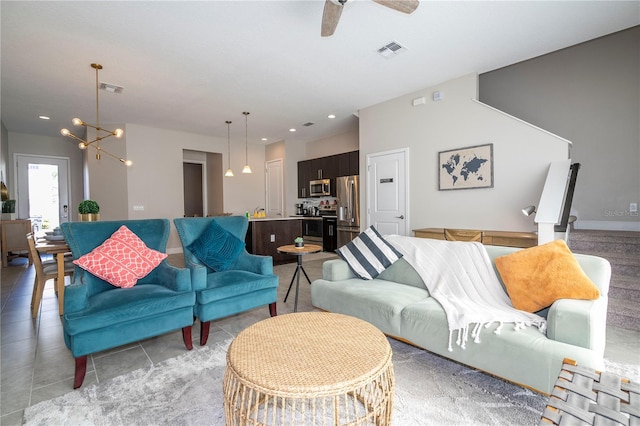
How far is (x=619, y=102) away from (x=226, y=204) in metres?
7.45

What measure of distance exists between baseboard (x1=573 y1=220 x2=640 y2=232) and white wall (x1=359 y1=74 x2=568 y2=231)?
1.18 metres

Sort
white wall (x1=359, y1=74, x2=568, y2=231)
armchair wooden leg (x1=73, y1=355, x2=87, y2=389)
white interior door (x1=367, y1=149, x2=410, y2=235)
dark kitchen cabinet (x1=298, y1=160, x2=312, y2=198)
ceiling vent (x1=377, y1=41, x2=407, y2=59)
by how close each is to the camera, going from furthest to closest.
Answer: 1. dark kitchen cabinet (x1=298, y1=160, x2=312, y2=198)
2. white interior door (x1=367, y1=149, x2=410, y2=235)
3. white wall (x1=359, y1=74, x2=568, y2=231)
4. ceiling vent (x1=377, y1=41, x2=407, y2=59)
5. armchair wooden leg (x1=73, y1=355, x2=87, y2=389)

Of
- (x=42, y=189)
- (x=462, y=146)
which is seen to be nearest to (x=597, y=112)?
(x=462, y=146)

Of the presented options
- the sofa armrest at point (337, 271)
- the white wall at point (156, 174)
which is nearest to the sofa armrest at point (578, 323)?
the sofa armrest at point (337, 271)

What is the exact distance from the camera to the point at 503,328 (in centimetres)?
170

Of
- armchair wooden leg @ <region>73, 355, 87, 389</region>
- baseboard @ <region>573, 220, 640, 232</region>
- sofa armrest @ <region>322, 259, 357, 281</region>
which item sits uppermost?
baseboard @ <region>573, 220, 640, 232</region>

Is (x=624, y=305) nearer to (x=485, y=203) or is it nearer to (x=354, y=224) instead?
(x=485, y=203)

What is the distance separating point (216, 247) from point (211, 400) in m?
1.45

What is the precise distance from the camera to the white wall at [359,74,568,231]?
3.72 m

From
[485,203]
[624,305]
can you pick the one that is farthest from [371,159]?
[624,305]

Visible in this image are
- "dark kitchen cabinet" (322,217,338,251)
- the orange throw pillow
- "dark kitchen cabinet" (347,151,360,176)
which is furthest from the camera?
"dark kitchen cabinet" (322,217,338,251)

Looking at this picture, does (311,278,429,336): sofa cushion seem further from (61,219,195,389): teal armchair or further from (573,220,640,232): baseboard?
(573,220,640,232): baseboard

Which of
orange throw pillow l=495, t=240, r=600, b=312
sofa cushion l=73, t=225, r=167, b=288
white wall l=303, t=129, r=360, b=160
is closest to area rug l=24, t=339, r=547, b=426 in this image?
orange throw pillow l=495, t=240, r=600, b=312

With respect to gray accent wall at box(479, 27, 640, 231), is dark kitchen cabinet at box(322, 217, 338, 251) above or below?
below
